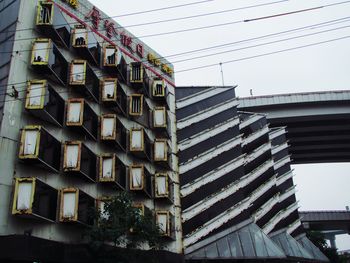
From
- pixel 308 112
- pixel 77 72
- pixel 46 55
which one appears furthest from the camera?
pixel 308 112

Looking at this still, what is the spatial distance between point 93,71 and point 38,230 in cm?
1348

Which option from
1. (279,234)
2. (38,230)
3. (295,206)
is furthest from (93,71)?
(295,206)

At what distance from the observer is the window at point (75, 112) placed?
88.5 feet

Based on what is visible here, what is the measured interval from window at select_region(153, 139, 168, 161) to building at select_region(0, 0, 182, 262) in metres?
0.09

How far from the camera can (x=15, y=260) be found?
20891 mm

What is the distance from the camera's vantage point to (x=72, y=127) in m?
27.2

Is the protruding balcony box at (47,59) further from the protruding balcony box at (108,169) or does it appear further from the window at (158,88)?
the window at (158,88)

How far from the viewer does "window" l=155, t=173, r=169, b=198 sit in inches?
1314

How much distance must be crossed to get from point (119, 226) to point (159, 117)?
15.2 meters

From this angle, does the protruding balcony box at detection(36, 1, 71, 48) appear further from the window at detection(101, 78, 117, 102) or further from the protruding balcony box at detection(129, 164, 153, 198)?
the protruding balcony box at detection(129, 164, 153, 198)

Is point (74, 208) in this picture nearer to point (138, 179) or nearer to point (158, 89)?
point (138, 179)

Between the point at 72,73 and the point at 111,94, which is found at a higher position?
the point at 72,73

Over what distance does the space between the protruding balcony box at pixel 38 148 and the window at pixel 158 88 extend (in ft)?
45.6

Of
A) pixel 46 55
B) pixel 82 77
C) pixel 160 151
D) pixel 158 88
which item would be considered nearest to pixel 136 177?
pixel 160 151
